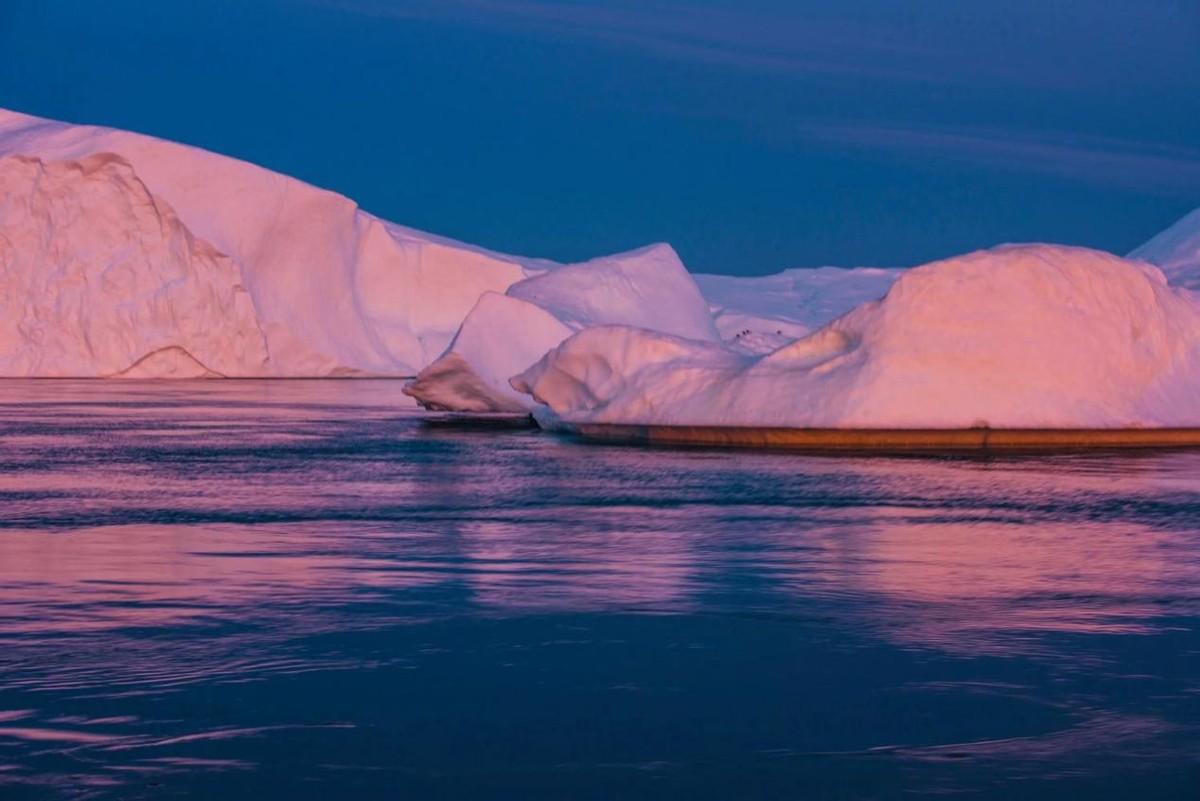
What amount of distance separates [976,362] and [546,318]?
987cm

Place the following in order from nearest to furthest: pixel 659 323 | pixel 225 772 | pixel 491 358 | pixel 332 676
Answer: pixel 225 772 → pixel 332 676 → pixel 491 358 → pixel 659 323

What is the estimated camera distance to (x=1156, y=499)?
1261 cm

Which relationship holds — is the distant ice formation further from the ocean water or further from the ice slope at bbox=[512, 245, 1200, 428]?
the ocean water

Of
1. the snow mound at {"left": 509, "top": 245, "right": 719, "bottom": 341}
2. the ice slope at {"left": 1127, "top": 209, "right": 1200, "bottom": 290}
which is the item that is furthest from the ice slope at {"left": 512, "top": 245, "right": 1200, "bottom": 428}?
the ice slope at {"left": 1127, "top": 209, "right": 1200, "bottom": 290}

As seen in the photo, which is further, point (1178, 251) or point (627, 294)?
point (1178, 251)

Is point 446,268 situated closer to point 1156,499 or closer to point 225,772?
point 1156,499

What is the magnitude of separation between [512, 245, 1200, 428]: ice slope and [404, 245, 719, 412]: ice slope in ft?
20.9

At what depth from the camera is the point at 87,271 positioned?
53.8 metres

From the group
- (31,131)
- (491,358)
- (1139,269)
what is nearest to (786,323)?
(31,131)

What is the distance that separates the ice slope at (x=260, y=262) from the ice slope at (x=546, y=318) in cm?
2528

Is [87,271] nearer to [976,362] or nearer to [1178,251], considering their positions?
[1178,251]

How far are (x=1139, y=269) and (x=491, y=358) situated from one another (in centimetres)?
1001

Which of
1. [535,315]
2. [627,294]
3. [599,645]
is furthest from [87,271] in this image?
[599,645]

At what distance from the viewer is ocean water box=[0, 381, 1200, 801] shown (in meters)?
4.24
